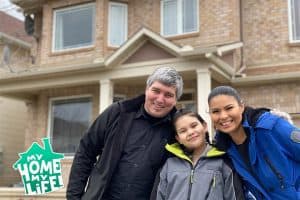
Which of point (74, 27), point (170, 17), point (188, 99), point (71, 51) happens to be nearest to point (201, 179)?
point (188, 99)

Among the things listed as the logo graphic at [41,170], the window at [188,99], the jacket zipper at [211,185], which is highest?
the window at [188,99]

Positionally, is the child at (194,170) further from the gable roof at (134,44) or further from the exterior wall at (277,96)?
the exterior wall at (277,96)

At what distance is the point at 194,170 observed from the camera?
2621mm

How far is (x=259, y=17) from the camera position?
10797mm

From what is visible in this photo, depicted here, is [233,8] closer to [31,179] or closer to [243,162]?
[31,179]

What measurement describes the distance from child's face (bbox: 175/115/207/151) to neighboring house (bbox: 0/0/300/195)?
5.84 meters

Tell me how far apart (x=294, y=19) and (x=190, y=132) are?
879cm

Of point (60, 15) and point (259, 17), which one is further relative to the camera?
point (60, 15)

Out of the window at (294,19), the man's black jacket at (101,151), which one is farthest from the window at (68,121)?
the man's black jacket at (101,151)

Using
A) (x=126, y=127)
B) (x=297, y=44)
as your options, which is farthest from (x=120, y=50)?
(x=126, y=127)

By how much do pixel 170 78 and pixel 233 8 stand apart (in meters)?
8.39

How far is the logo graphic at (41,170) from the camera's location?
804cm

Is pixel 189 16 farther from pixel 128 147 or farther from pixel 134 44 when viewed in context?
pixel 128 147

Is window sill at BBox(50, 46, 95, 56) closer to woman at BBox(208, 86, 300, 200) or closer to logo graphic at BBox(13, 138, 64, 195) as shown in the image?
logo graphic at BBox(13, 138, 64, 195)
